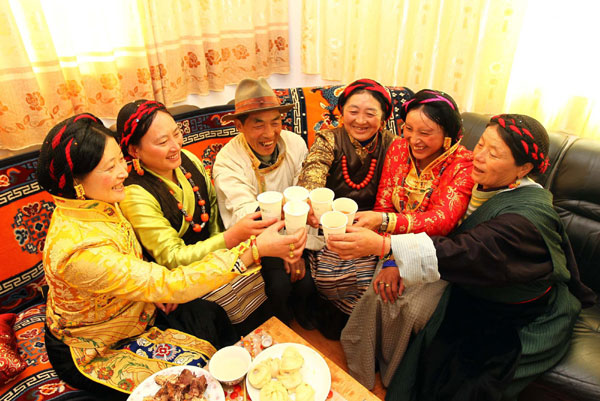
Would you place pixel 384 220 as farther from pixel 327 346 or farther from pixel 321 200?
pixel 327 346

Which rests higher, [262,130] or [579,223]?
[262,130]

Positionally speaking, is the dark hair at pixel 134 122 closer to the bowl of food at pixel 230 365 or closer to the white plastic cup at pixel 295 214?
the white plastic cup at pixel 295 214

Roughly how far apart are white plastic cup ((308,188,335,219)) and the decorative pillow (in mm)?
1394

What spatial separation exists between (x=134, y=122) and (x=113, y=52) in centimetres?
97

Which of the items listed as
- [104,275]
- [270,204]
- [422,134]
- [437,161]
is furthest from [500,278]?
[104,275]

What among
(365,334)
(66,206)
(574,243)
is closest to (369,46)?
(574,243)

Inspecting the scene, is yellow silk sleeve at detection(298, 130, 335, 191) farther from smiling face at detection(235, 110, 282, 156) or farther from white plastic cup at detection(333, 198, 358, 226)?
white plastic cup at detection(333, 198, 358, 226)

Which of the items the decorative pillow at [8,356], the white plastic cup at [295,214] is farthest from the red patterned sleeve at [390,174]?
the decorative pillow at [8,356]

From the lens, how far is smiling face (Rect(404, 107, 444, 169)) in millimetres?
1739

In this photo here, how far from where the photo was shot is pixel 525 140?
55.7 inches

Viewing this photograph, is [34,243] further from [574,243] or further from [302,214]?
[574,243]

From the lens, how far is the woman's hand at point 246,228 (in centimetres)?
162

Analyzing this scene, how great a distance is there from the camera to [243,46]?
2.87 meters

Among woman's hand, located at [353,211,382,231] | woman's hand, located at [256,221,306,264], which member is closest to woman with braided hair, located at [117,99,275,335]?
woman's hand, located at [256,221,306,264]
